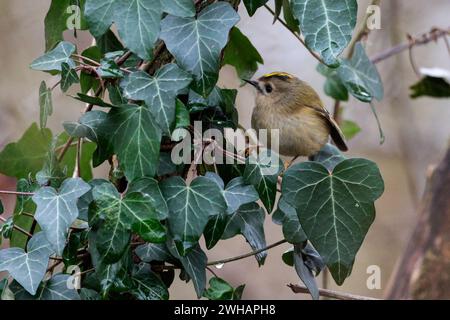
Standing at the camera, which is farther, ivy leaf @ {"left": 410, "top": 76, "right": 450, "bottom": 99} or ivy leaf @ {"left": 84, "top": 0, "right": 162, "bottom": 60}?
ivy leaf @ {"left": 410, "top": 76, "right": 450, "bottom": 99}

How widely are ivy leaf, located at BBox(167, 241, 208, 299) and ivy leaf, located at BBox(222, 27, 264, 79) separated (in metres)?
0.60

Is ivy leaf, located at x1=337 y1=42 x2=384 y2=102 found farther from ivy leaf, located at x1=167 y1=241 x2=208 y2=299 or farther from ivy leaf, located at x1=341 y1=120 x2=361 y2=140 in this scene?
ivy leaf, located at x1=167 y1=241 x2=208 y2=299

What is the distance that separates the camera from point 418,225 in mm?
2852

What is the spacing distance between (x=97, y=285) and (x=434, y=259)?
5.68ft

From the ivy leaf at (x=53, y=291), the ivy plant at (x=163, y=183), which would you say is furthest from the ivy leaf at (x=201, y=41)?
the ivy leaf at (x=53, y=291)

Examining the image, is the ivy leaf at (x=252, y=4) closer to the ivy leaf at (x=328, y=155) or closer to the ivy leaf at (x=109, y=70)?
the ivy leaf at (x=109, y=70)

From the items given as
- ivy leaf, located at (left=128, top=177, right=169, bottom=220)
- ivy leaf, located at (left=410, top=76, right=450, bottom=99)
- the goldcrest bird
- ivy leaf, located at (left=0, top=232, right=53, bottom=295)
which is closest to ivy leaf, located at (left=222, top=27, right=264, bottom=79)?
the goldcrest bird

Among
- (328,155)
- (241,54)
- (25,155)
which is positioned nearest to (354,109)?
(328,155)

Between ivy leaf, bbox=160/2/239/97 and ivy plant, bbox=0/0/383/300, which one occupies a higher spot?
ivy leaf, bbox=160/2/239/97

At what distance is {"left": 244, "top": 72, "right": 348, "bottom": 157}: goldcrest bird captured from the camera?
6.64 feet

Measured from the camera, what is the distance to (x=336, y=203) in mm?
1428

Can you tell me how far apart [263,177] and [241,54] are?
527mm

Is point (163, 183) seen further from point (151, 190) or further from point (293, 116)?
point (293, 116)
